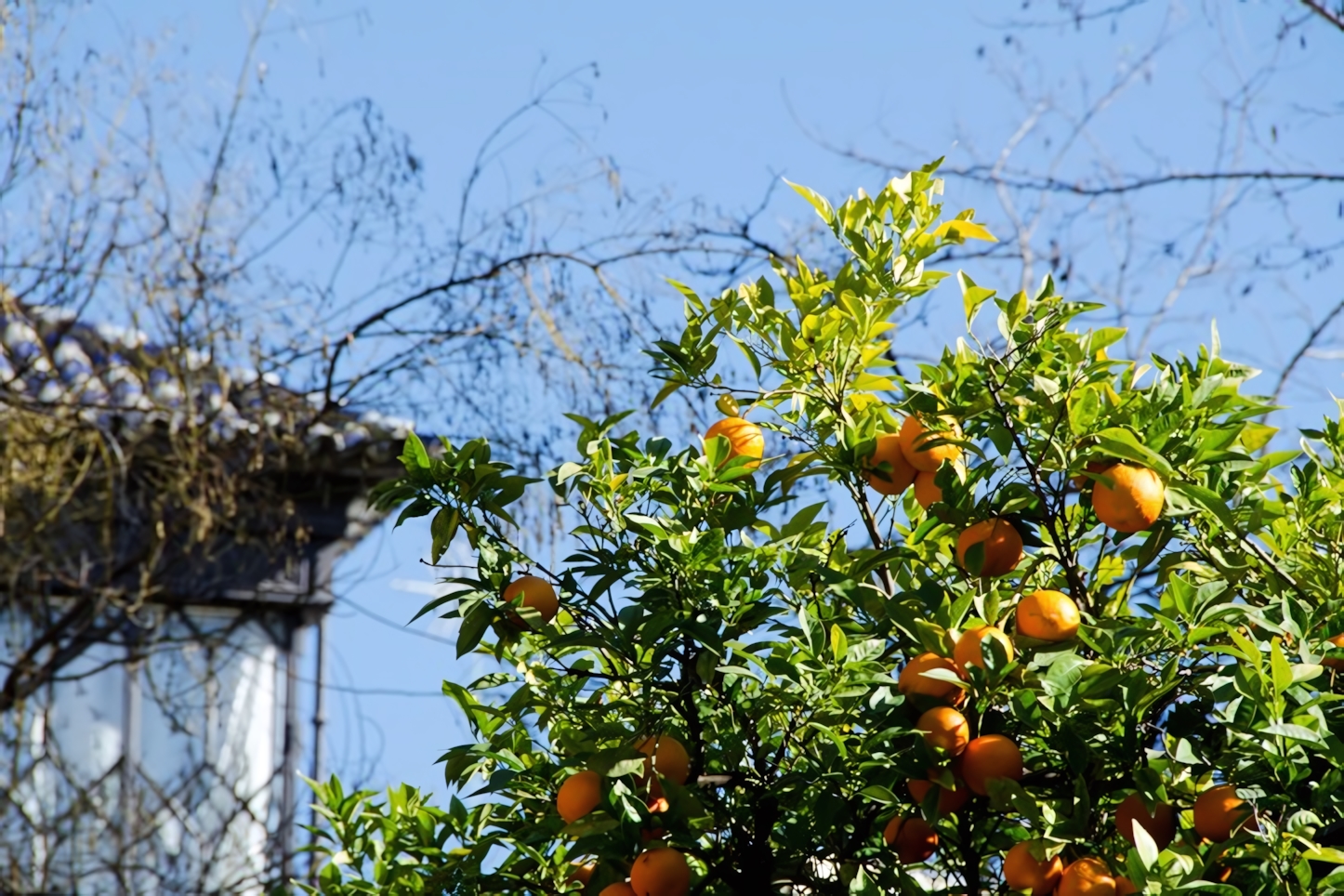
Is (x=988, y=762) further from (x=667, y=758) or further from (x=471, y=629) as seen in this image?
(x=471, y=629)

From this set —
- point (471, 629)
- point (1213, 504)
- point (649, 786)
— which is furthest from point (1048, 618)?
point (471, 629)

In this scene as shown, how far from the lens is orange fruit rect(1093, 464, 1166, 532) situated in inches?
54.4

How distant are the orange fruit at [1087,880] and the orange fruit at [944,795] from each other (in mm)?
111

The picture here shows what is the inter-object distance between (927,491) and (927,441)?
0.27ft

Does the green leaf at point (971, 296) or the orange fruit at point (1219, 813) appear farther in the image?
the green leaf at point (971, 296)

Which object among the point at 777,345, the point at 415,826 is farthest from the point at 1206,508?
the point at 415,826

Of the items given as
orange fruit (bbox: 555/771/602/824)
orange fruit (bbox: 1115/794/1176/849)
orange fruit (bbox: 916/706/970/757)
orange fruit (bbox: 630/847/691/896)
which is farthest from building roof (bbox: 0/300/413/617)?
orange fruit (bbox: 1115/794/1176/849)

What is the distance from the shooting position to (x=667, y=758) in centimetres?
144

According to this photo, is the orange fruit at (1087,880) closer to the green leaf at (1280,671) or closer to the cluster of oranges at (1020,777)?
the cluster of oranges at (1020,777)

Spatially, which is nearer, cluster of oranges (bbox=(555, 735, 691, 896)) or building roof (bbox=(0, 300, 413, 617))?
cluster of oranges (bbox=(555, 735, 691, 896))

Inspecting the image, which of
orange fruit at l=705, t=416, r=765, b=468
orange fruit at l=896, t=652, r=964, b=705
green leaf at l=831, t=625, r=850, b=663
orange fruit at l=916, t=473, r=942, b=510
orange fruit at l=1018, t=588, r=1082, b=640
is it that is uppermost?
orange fruit at l=705, t=416, r=765, b=468

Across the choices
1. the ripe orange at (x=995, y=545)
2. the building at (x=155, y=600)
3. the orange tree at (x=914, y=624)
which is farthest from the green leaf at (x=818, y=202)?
the building at (x=155, y=600)

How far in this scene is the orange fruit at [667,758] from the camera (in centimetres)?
143

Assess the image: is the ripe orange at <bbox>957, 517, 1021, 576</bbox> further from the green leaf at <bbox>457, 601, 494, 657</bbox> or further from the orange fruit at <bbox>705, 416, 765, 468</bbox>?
the green leaf at <bbox>457, 601, 494, 657</bbox>
